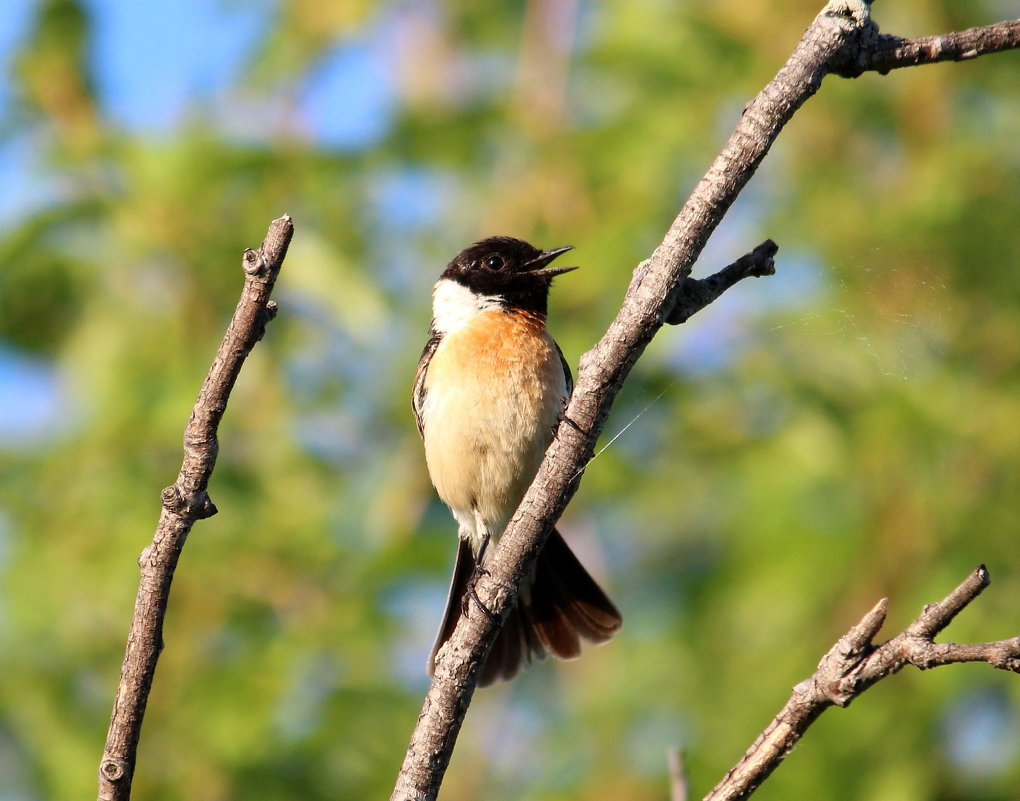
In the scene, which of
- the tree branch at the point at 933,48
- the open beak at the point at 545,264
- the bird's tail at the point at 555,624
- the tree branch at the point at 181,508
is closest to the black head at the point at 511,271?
the open beak at the point at 545,264

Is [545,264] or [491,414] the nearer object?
[491,414]

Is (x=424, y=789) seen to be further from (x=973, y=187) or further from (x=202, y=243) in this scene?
(x=973, y=187)

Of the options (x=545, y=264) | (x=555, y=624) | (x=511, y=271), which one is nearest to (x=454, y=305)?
(x=511, y=271)

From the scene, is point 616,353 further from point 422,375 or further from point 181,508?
point 422,375

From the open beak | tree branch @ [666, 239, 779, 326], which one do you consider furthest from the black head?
tree branch @ [666, 239, 779, 326]

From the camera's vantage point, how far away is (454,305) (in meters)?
5.66

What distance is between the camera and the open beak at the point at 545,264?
17.5 ft

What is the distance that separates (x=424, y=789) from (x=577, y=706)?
352cm

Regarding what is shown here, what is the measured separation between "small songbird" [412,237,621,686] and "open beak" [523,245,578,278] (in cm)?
1

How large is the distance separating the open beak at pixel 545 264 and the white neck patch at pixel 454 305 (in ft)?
0.69

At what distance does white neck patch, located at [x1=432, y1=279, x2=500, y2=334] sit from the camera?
17.7ft

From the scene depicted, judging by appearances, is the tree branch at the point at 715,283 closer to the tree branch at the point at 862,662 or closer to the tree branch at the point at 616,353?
the tree branch at the point at 616,353

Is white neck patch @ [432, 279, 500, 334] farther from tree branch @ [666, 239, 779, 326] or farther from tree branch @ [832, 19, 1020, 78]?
tree branch @ [832, 19, 1020, 78]

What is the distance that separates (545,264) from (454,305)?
492mm
